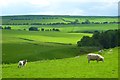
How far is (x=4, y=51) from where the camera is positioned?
273 feet

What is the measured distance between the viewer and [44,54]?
76.6m

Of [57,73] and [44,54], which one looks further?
[44,54]

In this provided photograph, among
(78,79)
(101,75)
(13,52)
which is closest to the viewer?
(78,79)

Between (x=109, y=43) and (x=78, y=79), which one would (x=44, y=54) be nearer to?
(x=109, y=43)

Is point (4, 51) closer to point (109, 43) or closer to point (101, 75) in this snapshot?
point (109, 43)

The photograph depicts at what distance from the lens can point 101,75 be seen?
23.9 meters

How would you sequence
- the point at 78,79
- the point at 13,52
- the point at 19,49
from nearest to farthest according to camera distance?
the point at 78,79
the point at 13,52
the point at 19,49

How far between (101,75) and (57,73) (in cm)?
392

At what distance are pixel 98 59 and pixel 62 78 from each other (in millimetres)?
11601

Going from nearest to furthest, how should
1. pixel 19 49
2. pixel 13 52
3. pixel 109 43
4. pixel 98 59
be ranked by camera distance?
pixel 98 59, pixel 13 52, pixel 19 49, pixel 109 43

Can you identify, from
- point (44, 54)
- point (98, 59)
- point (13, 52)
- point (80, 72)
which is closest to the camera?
point (80, 72)

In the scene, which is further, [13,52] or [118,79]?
[13,52]

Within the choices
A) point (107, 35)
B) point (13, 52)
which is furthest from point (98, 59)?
point (107, 35)

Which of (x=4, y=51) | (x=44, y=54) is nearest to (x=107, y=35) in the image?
(x=44, y=54)
